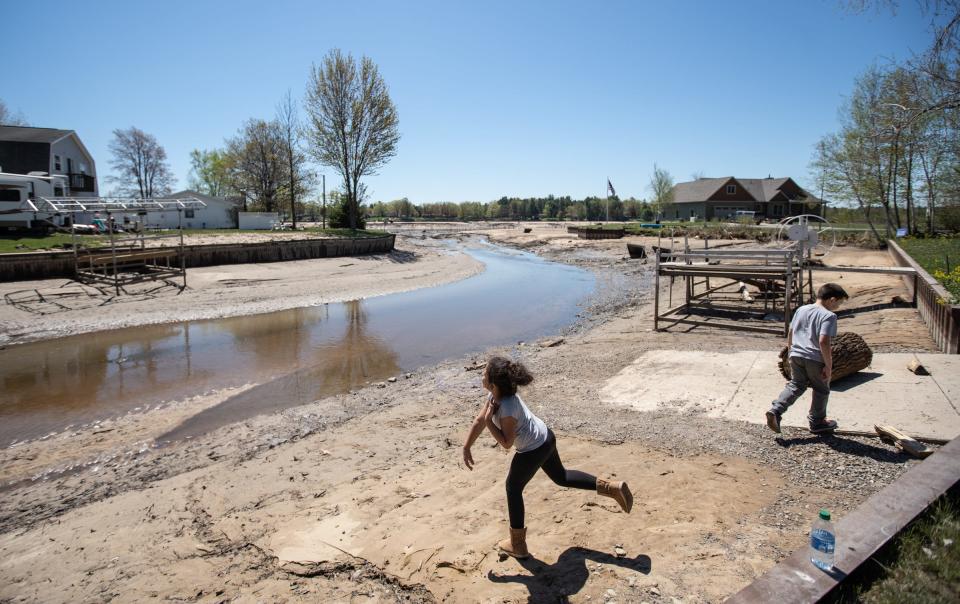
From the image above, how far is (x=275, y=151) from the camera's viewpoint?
54.3m

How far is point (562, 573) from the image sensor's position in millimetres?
4051

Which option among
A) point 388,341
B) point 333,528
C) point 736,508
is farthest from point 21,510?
point 388,341

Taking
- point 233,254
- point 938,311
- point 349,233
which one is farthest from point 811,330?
point 349,233

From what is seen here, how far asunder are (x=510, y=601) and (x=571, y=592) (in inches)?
16.9

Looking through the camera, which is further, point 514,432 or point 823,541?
point 514,432

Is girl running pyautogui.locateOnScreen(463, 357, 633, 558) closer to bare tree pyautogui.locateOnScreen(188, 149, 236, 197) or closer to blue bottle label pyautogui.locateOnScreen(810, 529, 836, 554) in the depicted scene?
blue bottle label pyautogui.locateOnScreen(810, 529, 836, 554)

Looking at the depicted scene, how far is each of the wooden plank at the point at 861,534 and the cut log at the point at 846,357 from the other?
2.81 meters

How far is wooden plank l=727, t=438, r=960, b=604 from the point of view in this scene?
10.2ft

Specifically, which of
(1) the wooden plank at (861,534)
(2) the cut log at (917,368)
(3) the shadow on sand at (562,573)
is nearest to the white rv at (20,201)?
(3) the shadow on sand at (562,573)

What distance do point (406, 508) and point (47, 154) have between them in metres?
49.1

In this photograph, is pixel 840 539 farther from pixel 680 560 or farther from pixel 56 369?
pixel 56 369

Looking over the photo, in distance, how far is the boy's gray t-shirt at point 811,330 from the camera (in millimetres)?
5695

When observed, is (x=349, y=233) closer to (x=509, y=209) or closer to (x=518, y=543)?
(x=518, y=543)

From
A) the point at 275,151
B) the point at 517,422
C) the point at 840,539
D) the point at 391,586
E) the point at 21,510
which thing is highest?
the point at 275,151
